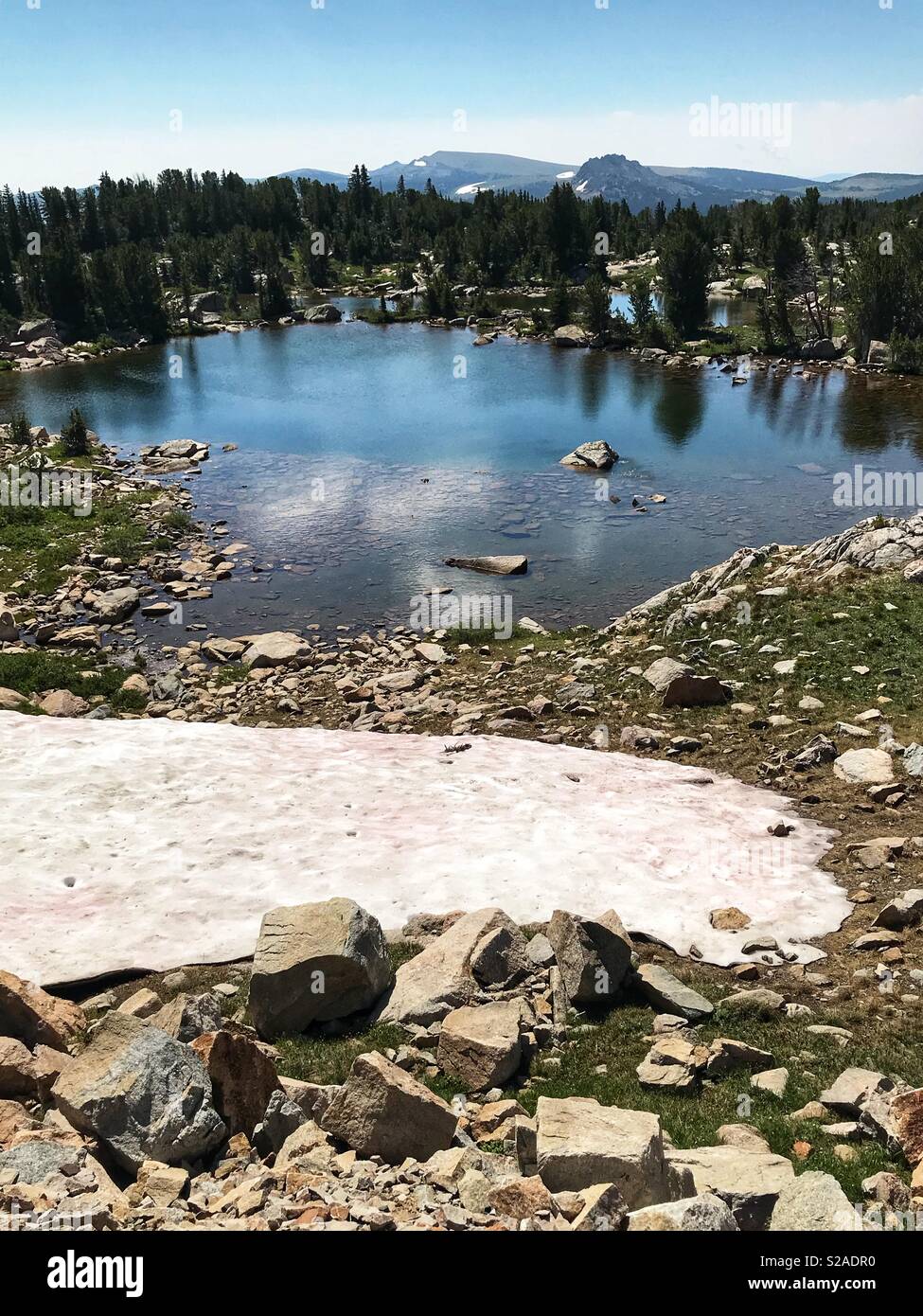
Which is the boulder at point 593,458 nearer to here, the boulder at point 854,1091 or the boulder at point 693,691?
the boulder at point 693,691

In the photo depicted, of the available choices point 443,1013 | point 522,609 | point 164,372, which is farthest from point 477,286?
point 443,1013

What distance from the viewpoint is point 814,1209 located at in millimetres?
7527

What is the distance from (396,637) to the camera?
3072 cm

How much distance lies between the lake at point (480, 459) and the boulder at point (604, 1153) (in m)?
24.2

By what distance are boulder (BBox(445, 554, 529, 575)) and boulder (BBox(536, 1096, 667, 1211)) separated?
2870 cm

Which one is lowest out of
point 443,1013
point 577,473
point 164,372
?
point 443,1013

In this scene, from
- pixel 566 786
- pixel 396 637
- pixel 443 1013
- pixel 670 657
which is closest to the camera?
pixel 443 1013

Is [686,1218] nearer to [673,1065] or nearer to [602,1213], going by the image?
[602,1213]

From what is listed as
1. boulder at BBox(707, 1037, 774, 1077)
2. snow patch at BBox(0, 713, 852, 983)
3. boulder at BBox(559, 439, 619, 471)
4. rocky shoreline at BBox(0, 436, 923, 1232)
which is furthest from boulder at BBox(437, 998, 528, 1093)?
boulder at BBox(559, 439, 619, 471)

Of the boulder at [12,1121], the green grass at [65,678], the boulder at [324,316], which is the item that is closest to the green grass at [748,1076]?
the boulder at [12,1121]

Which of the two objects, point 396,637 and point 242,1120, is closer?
point 242,1120

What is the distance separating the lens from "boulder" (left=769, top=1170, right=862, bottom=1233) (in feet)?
24.1
